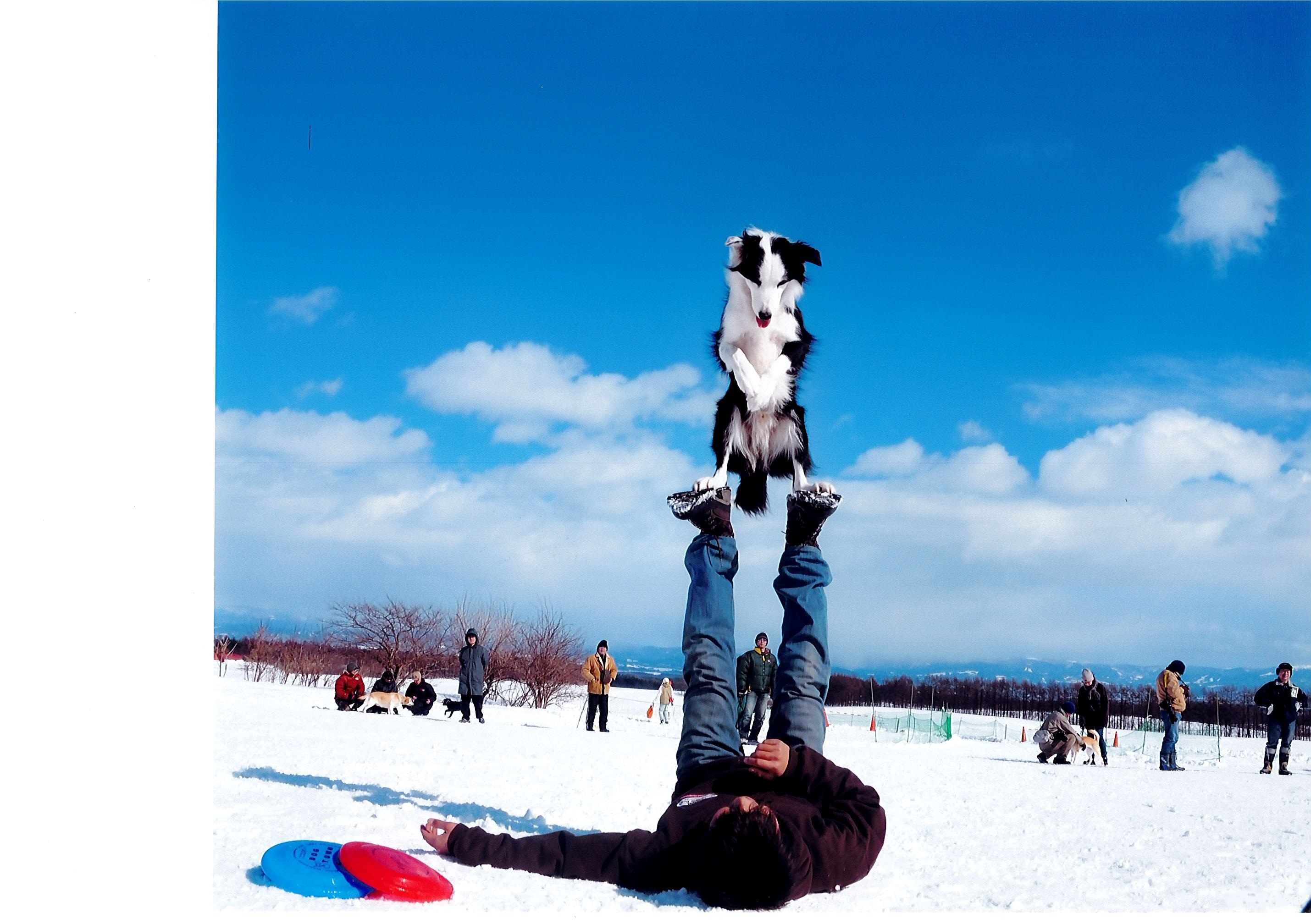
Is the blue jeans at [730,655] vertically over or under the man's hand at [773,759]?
over

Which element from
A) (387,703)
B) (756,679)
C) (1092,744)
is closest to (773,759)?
(756,679)

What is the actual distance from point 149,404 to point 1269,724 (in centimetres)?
1075

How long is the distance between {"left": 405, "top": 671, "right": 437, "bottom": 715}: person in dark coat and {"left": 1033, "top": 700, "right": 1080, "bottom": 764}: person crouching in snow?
334 inches

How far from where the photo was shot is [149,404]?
306cm

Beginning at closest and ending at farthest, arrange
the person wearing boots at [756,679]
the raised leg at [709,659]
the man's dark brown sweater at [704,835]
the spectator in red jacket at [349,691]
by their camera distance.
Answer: the man's dark brown sweater at [704,835] < the raised leg at [709,659] < the person wearing boots at [756,679] < the spectator in red jacket at [349,691]

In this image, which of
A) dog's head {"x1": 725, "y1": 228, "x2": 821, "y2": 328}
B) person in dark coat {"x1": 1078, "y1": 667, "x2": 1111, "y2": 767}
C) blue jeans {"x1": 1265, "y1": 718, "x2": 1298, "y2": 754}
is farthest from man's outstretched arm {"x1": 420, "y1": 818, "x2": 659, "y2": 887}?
blue jeans {"x1": 1265, "y1": 718, "x2": 1298, "y2": 754}

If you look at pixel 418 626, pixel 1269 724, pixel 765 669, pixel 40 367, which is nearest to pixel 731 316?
pixel 40 367

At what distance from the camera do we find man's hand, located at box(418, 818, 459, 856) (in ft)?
10.6

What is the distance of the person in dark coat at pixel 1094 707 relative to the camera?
1041 cm

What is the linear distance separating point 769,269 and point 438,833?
2703mm

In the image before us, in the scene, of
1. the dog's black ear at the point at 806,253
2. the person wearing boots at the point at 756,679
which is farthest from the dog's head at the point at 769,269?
the person wearing boots at the point at 756,679

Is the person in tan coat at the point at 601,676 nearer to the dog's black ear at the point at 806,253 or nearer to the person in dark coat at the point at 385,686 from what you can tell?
the person in dark coat at the point at 385,686

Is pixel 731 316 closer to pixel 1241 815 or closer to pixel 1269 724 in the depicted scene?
pixel 1241 815

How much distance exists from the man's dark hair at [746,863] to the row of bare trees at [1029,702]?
994 cm
